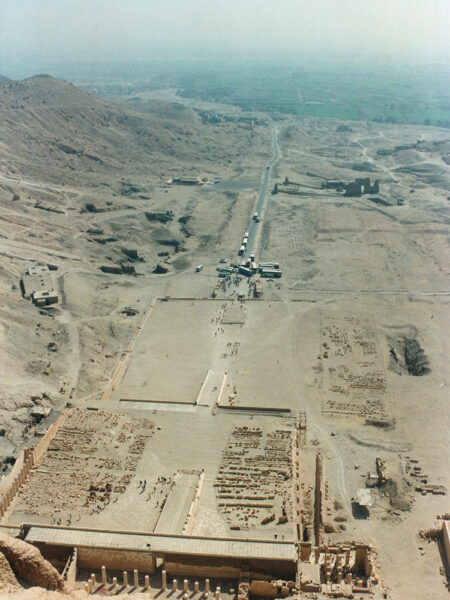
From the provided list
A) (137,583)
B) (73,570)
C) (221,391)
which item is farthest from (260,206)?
(137,583)

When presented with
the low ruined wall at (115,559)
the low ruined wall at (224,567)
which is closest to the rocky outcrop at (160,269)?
the low ruined wall at (115,559)

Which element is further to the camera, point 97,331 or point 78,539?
point 97,331

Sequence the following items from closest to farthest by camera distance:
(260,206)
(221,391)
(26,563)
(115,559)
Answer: (26,563) → (115,559) → (221,391) → (260,206)

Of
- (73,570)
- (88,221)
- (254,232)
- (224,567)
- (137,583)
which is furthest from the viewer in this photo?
(254,232)

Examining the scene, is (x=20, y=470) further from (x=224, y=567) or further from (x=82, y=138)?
(x=82, y=138)

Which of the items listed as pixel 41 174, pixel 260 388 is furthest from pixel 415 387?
pixel 41 174

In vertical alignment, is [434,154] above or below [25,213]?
above

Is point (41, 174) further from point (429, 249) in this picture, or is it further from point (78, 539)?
point (78, 539)

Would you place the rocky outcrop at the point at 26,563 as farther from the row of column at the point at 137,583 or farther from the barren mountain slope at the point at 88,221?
the barren mountain slope at the point at 88,221

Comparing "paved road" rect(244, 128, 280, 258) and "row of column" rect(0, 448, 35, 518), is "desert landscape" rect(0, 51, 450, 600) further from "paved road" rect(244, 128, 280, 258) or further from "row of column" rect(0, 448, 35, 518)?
"paved road" rect(244, 128, 280, 258)
